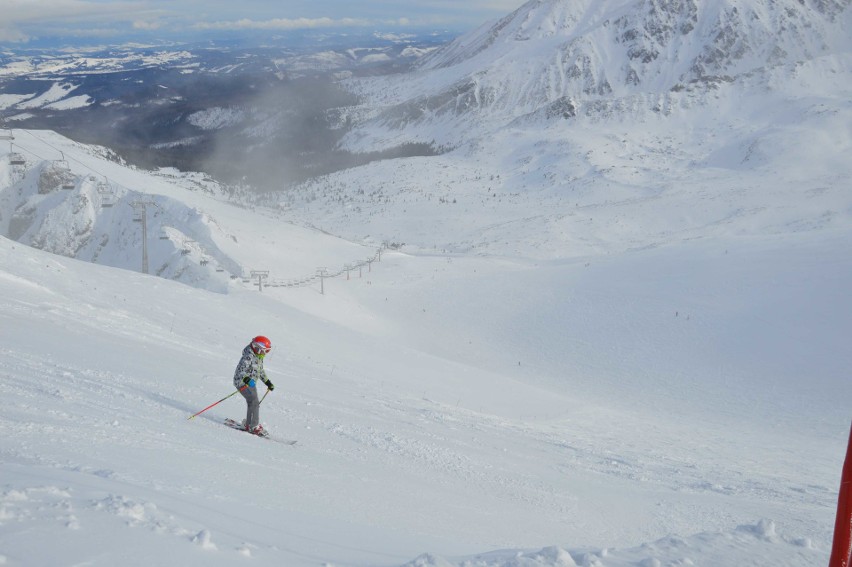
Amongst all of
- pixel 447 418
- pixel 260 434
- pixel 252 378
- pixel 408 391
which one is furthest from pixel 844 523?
pixel 408 391

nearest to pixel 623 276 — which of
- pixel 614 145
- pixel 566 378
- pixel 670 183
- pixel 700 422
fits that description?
pixel 566 378

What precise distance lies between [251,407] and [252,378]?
45cm

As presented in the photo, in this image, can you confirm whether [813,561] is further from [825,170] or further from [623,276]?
[825,170]

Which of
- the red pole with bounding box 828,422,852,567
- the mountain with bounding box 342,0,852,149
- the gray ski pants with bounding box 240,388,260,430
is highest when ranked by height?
the mountain with bounding box 342,0,852,149

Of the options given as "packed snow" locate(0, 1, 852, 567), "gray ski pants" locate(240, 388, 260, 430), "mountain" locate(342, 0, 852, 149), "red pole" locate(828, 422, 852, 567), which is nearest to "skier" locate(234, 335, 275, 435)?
"gray ski pants" locate(240, 388, 260, 430)

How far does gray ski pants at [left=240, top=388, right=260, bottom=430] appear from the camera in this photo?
913cm

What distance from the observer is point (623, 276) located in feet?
101

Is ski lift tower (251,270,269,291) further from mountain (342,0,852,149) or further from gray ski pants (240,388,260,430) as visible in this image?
mountain (342,0,852,149)

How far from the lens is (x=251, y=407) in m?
9.14

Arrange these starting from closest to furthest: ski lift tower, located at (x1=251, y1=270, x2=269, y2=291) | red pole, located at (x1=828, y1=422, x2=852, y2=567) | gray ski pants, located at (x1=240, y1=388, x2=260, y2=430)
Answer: red pole, located at (x1=828, y1=422, x2=852, y2=567) → gray ski pants, located at (x1=240, y1=388, x2=260, y2=430) → ski lift tower, located at (x1=251, y1=270, x2=269, y2=291)

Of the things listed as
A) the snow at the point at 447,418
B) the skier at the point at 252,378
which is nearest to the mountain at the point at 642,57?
the snow at the point at 447,418

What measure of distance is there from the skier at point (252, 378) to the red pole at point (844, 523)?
7.45 m

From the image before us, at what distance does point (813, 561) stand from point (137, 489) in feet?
18.6

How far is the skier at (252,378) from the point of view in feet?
30.0
